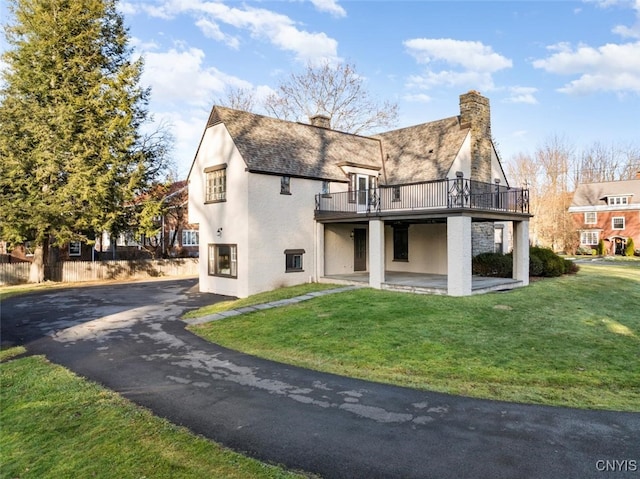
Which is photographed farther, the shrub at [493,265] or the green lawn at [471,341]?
the shrub at [493,265]

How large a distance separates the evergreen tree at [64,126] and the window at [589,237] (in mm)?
48332

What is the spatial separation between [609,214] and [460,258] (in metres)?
43.9

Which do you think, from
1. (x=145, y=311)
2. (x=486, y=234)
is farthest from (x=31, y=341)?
(x=486, y=234)

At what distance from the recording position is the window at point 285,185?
60.2 feet

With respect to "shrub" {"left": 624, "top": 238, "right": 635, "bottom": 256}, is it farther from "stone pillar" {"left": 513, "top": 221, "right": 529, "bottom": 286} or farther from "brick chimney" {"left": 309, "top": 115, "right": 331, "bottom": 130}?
"brick chimney" {"left": 309, "top": 115, "right": 331, "bottom": 130}

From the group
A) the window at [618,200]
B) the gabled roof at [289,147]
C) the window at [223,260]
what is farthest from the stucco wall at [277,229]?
the window at [618,200]

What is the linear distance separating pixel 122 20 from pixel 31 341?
23546 mm

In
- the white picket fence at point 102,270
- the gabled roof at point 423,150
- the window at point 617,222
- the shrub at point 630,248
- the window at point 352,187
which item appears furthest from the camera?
the window at point 617,222

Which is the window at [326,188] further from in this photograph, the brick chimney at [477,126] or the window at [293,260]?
the brick chimney at [477,126]

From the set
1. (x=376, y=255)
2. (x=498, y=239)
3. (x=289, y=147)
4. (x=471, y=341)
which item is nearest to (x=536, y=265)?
(x=498, y=239)

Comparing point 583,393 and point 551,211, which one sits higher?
point 551,211

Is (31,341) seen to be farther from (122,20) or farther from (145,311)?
(122,20)

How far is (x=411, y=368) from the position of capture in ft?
26.3

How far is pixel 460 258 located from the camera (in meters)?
14.2
